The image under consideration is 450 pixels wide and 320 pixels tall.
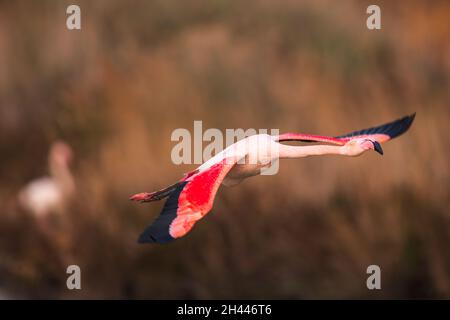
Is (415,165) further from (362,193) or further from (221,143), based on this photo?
(221,143)

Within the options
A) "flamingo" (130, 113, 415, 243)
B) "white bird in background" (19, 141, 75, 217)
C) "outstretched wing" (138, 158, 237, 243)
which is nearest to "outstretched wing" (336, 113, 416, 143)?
Answer: "flamingo" (130, 113, 415, 243)

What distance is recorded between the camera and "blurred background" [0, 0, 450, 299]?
1226cm

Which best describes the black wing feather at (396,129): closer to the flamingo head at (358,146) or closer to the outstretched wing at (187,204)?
the flamingo head at (358,146)

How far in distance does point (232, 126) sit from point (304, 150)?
6893 mm

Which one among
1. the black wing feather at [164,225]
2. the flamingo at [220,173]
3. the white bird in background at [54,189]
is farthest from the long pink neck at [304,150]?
the white bird in background at [54,189]

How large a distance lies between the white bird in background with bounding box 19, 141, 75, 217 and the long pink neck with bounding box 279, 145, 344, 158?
7.12m

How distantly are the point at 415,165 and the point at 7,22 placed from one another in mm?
6030

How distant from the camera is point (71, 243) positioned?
510 inches

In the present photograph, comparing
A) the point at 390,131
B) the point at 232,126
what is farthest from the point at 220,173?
the point at 232,126

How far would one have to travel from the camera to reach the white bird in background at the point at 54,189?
13227mm

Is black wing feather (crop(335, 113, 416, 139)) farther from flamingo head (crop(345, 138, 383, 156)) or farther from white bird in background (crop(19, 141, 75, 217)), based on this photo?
white bird in background (crop(19, 141, 75, 217))

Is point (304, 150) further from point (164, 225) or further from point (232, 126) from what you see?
point (232, 126)
